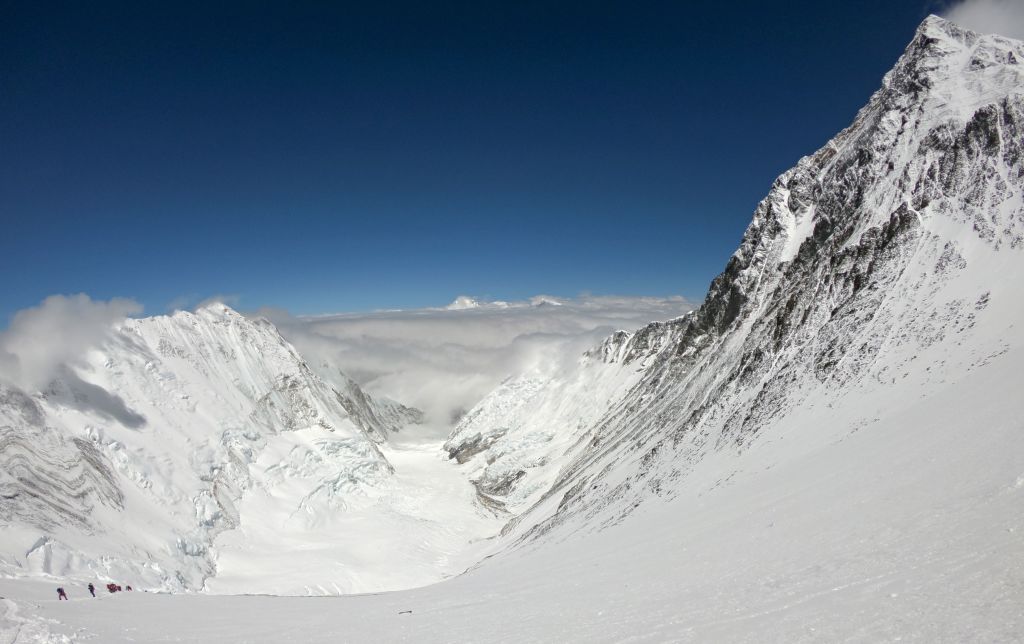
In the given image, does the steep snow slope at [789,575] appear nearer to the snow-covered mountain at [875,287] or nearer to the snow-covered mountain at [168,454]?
the snow-covered mountain at [875,287]

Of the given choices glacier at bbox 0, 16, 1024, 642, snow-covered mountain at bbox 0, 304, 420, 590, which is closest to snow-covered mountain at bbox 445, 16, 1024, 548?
glacier at bbox 0, 16, 1024, 642

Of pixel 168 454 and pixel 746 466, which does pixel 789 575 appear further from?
pixel 168 454

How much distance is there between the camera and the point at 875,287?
57062 mm

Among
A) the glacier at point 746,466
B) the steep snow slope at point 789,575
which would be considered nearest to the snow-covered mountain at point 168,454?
the glacier at point 746,466

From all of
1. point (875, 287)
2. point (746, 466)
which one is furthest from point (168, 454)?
point (875, 287)

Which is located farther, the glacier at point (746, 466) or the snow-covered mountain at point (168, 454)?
the snow-covered mountain at point (168, 454)

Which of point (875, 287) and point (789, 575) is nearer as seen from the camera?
point (789, 575)

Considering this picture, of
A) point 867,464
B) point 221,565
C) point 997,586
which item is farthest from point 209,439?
point 997,586

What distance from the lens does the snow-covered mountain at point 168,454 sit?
62.8m

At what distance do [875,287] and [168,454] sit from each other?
115947mm

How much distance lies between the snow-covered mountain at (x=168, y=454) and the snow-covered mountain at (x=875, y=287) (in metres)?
53.3

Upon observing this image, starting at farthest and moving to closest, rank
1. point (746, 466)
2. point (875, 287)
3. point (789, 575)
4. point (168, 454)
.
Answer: point (168, 454)
point (875, 287)
point (746, 466)
point (789, 575)

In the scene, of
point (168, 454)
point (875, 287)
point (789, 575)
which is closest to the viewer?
point (789, 575)

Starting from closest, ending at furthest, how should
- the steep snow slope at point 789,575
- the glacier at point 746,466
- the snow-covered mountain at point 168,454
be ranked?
the steep snow slope at point 789,575 → the glacier at point 746,466 → the snow-covered mountain at point 168,454
